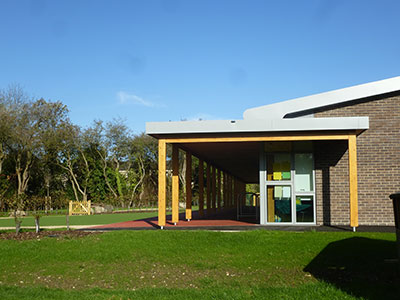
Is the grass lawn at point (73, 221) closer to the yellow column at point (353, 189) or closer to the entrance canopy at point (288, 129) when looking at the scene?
the entrance canopy at point (288, 129)

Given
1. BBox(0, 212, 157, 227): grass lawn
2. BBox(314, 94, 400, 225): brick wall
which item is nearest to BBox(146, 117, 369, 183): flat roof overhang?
BBox(314, 94, 400, 225): brick wall

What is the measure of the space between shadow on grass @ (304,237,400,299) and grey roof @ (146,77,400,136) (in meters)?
4.04

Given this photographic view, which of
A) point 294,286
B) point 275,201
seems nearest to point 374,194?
point 275,201

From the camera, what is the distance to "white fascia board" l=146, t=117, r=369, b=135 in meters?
13.6

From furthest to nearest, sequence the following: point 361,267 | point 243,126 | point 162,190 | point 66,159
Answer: point 66,159 < point 162,190 < point 243,126 < point 361,267

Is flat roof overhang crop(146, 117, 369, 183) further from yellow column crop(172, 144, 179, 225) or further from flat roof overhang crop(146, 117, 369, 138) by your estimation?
yellow column crop(172, 144, 179, 225)

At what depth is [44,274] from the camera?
8477mm

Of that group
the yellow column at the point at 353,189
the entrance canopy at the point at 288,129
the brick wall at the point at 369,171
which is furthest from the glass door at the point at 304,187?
the yellow column at the point at 353,189

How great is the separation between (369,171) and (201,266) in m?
8.79

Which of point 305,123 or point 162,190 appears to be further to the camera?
point 162,190

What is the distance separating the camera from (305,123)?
13.7 metres

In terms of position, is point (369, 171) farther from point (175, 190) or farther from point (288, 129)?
point (175, 190)

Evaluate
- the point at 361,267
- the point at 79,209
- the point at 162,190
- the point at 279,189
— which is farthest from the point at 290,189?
the point at 79,209

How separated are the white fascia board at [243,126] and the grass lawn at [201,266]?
3439 millimetres
